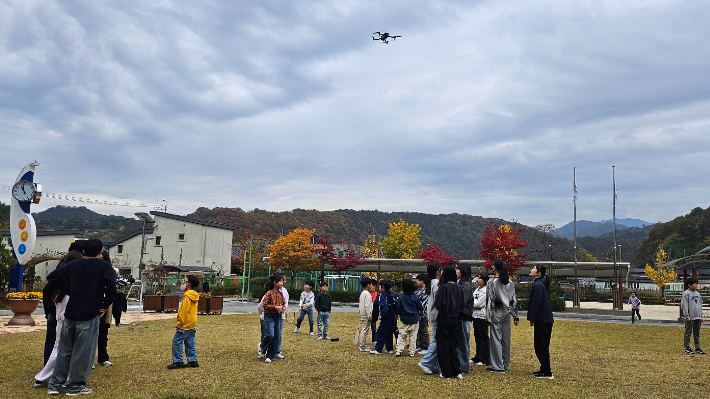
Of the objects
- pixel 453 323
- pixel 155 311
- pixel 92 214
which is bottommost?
pixel 155 311

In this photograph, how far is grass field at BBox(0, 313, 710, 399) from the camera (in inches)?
281

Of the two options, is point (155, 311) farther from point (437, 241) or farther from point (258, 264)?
point (437, 241)

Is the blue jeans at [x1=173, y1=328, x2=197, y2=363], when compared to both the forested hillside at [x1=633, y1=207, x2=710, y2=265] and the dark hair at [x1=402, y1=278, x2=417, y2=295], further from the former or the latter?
the forested hillside at [x1=633, y1=207, x2=710, y2=265]

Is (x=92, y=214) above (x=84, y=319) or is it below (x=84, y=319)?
above

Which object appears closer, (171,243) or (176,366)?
(176,366)

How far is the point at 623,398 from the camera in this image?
715 centimetres

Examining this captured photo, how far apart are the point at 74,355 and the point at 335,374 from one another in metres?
3.76

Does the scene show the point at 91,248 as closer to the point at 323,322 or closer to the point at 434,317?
the point at 434,317

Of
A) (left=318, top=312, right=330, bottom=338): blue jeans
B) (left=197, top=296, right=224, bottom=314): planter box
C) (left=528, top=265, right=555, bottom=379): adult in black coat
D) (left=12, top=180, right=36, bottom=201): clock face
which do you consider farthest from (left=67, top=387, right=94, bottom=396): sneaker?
(left=197, top=296, right=224, bottom=314): planter box

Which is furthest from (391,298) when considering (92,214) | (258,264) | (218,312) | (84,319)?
(92,214)

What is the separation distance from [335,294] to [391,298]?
26749mm

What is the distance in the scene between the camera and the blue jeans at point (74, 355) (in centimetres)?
667

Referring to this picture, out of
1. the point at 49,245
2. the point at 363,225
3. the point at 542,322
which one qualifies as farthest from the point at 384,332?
the point at 363,225

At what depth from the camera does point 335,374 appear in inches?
336
